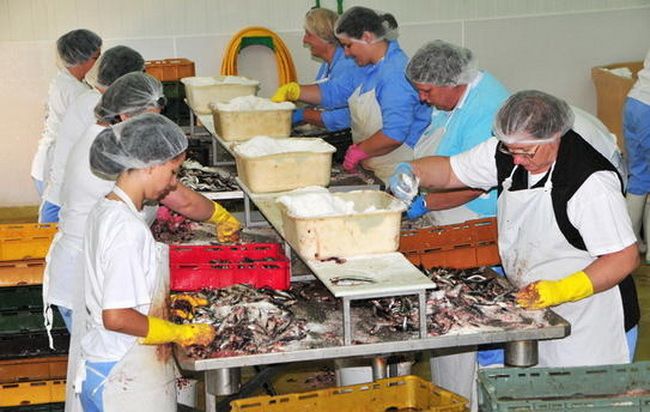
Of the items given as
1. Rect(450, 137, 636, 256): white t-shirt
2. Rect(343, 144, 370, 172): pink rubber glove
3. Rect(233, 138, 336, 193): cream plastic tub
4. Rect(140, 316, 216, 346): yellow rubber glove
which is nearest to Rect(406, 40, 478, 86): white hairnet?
Rect(233, 138, 336, 193): cream plastic tub

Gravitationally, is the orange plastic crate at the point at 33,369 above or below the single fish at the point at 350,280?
below

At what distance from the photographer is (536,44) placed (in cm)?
967

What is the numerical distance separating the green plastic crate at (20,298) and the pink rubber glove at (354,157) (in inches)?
74.5

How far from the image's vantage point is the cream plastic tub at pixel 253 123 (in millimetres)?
5832

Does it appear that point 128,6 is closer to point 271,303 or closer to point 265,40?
point 265,40

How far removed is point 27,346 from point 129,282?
1729 mm

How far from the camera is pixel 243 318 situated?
12.7ft

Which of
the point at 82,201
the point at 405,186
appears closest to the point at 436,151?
the point at 405,186

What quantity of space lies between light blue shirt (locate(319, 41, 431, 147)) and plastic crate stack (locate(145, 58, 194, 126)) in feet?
6.18

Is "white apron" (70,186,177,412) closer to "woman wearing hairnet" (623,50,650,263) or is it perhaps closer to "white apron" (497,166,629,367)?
"white apron" (497,166,629,367)

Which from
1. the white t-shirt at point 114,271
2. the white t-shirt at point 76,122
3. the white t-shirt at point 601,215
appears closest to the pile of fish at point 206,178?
the white t-shirt at point 76,122

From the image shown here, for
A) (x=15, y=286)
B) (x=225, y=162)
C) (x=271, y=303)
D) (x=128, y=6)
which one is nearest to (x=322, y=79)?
(x=225, y=162)

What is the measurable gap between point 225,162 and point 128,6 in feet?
10.5

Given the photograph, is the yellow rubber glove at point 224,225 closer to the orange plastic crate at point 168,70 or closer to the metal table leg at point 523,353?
the metal table leg at point 523,353
